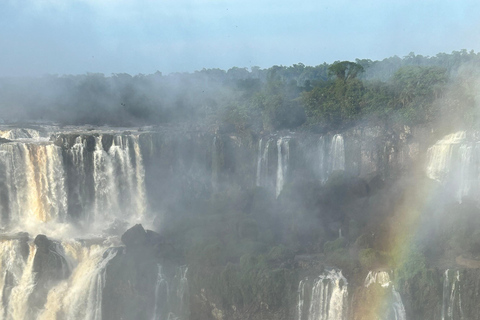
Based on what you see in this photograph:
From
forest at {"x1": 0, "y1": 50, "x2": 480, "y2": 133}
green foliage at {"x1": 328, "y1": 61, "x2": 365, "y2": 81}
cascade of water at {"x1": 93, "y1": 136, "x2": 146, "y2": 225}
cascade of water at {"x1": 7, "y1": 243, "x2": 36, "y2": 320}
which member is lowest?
cascade of water at {"x1": 7, "y1": 243, "x2": 36, "y2": 320}

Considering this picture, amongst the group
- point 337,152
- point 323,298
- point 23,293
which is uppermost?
point 337,152

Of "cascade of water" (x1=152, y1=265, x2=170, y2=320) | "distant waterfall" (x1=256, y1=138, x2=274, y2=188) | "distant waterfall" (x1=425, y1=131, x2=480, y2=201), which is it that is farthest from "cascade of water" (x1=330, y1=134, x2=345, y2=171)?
"cascade of water" (x1=152, y1=265, x2=170, y2=320)

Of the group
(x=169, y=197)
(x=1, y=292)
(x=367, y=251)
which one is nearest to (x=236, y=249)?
(x=367, y=251)

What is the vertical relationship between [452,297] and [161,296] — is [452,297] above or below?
above

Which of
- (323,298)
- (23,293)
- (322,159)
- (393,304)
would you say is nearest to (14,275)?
(23,293)

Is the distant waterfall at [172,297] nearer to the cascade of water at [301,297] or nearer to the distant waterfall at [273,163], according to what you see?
the cascade of water at [301,297]

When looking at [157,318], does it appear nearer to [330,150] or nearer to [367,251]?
[367,251]

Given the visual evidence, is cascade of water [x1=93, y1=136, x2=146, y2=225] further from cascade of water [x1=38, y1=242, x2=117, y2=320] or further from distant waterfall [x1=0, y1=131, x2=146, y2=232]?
cascade of water [x1=38, y1=242, x2=117, y2=320]

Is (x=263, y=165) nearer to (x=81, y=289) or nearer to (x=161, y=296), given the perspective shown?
(x=161, y=296)
